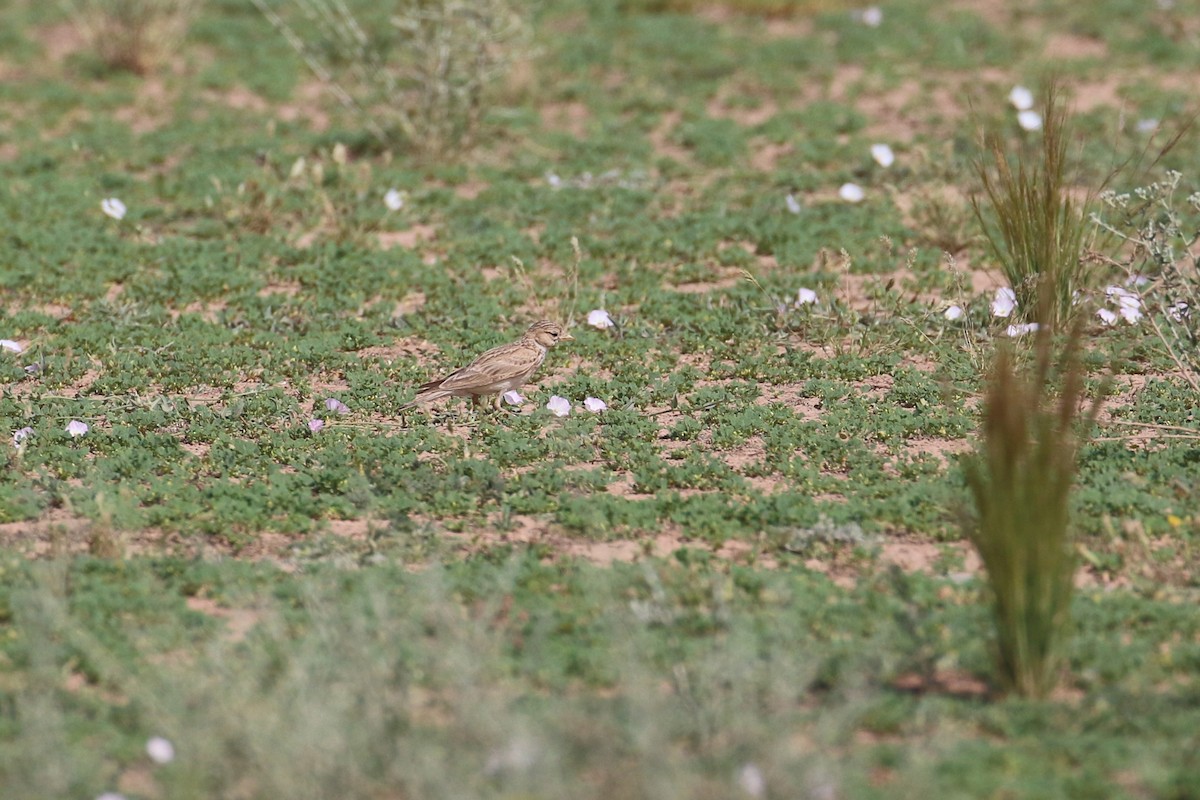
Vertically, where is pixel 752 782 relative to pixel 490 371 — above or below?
above

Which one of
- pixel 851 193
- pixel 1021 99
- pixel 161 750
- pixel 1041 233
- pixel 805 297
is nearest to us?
pixel 161 750

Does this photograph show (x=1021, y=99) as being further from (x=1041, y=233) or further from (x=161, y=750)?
(x=161, y=750)

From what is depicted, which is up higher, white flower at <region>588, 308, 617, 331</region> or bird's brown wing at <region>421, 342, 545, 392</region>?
bird's brown wing at <region>421, 342, 545, 392</region>

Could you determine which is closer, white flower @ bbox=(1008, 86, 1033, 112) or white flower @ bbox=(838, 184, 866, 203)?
white flower @ bbox=(838, 184, 866, 203)

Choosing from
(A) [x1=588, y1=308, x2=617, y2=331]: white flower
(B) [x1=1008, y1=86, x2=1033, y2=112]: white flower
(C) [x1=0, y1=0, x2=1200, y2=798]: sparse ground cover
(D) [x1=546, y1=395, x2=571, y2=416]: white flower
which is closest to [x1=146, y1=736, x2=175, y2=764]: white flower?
(C) [x1=0, y1=0, x2=1200, y2=798]: sparse ground cover

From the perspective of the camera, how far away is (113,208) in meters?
9.93

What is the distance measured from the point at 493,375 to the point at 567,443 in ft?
1.87

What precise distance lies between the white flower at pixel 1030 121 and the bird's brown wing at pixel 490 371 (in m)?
5.04

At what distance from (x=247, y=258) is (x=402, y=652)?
16.3 feet

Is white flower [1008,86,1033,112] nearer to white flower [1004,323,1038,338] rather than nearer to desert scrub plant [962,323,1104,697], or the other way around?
white flower [1004,323,1038,338]

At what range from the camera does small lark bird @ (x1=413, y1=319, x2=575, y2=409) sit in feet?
23.9

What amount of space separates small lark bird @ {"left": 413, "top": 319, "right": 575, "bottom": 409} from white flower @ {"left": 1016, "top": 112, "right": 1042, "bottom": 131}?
490 centimetres

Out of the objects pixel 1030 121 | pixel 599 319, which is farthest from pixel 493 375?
pixel 1030 121

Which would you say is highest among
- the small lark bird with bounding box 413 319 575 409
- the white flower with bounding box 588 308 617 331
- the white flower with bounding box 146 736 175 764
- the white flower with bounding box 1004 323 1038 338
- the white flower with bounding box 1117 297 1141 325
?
the white flower with bounding box 146 736 175 764
